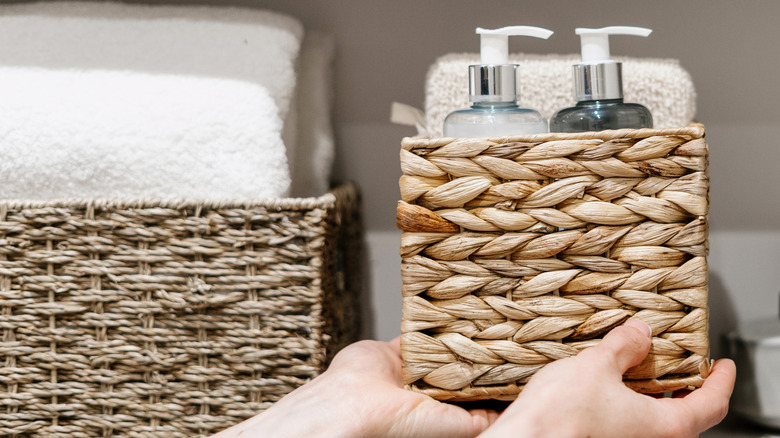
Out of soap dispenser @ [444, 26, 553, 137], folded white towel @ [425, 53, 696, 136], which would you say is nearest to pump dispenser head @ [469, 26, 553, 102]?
soap dispenser @ [444, 26, 553, 137]

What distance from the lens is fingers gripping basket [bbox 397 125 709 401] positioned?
0.43m

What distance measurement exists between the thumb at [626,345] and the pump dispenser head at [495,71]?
0.18 meters

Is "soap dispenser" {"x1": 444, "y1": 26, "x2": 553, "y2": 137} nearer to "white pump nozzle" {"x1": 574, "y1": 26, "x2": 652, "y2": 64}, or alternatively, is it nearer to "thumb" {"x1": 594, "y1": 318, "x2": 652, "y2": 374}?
"white pump nozzle" {"x1": 574, "y1": 26, "x2": 652, "y2": 64}

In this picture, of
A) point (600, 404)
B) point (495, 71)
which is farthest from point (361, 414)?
point (495, 71)

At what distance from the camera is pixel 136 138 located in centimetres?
55

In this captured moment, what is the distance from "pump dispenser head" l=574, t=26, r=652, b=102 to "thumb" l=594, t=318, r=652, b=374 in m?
0.17

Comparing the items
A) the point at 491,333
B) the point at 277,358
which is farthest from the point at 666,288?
the point at 277,358

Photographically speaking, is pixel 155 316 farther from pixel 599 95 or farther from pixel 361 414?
pixel 599 95

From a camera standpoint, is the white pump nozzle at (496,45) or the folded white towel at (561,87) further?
the folded white towel at (561,87)

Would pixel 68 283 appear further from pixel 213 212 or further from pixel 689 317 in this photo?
pixel 689 317

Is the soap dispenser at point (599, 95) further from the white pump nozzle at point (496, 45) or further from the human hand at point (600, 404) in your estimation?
the human hand at point (600, 404)

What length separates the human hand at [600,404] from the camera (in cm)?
40

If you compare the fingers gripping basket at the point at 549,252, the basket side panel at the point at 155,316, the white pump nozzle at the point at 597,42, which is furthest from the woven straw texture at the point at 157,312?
the white pump nozzle at the point at 597,42

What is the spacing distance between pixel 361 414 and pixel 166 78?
35 centimetres
